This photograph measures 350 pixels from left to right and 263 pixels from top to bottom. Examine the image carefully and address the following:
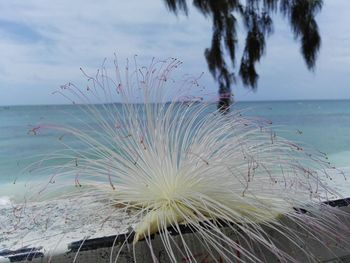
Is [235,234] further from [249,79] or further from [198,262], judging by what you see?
[249,79]

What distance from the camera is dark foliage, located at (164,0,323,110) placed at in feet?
38.0

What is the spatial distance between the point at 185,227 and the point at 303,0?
37.6 feet

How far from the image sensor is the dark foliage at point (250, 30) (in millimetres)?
11570

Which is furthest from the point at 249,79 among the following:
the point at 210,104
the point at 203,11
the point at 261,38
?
the point at 210,104

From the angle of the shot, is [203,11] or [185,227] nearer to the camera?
[185,227]

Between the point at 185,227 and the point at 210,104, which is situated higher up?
the point at 210,104

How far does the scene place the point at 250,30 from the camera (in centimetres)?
1248

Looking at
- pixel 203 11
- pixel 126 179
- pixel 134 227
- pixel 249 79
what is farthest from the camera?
pixel 249 79

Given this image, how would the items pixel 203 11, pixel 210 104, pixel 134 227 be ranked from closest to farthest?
pixel 134 227, pixel 210 104, pixel 203 11

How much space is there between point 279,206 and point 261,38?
12.0 metres

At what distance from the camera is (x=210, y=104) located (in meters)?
1.16

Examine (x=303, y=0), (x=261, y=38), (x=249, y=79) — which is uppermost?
(x=303, y=0)

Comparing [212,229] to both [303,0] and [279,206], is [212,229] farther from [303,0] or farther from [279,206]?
[303,0]

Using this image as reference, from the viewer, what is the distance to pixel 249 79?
12453 millimetres
